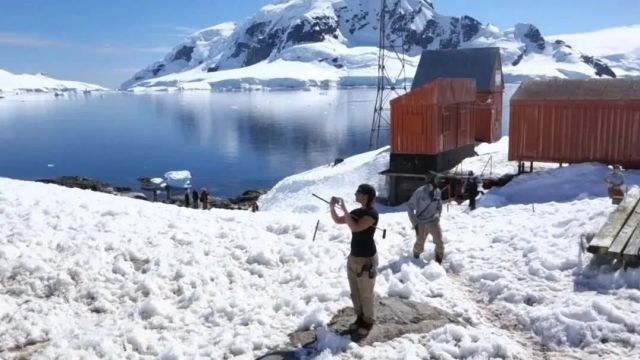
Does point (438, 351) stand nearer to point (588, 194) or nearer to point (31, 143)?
point (588, 194)

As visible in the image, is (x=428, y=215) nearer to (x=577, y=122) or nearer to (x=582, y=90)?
(x=577, y=122)

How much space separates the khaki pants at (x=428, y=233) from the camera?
34.6 feet

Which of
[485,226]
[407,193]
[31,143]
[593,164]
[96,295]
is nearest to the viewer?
[96,295]

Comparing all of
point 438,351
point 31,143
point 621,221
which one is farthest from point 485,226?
point 31,143

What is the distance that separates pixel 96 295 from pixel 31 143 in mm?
81318

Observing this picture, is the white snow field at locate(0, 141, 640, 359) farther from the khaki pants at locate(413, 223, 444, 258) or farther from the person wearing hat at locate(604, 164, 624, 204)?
the person wearing hat at locate(604, 164, 624, 204)

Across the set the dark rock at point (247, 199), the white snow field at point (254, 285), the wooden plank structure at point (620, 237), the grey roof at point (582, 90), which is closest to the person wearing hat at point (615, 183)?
the white snow field at point (254, 285)

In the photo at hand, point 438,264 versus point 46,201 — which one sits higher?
point 46,201

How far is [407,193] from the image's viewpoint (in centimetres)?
2844

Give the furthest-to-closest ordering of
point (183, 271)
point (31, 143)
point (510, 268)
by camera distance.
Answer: point (31, 143), point (510, 268), point (183, 271)

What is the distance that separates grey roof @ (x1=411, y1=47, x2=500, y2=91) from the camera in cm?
4059

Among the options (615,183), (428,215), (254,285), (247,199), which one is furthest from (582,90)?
(247,199)

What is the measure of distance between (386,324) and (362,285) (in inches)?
33.7

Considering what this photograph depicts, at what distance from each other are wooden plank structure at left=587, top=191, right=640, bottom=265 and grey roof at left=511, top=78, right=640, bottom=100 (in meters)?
12.9
